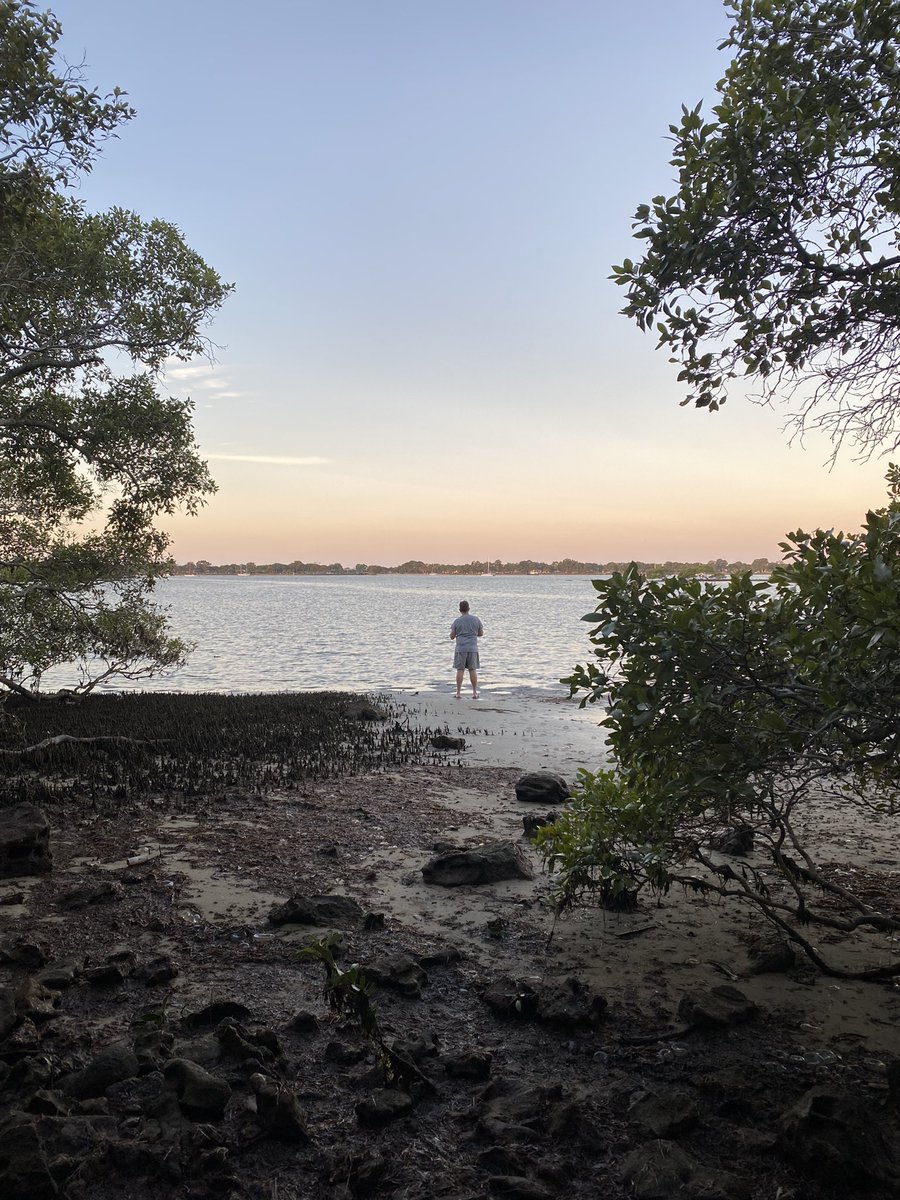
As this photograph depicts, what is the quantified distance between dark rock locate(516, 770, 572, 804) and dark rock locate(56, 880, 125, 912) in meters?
5.05

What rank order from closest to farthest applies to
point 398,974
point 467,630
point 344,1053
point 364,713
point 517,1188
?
point 517,1188 < point 344,1053 < point 398,974 < point 364,713 < point 467,630

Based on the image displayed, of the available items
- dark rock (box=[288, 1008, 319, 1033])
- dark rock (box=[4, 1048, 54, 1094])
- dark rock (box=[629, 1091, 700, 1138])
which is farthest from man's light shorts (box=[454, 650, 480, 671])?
dark rock (box=[4, 1048, 54, 1094])

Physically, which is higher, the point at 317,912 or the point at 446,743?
the point at 317,912

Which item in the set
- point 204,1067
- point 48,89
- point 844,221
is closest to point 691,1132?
point 204,1067

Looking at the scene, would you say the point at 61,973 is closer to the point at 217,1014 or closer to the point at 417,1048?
the point at 217,1014

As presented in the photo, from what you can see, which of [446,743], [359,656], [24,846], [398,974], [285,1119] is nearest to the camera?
[285,1119]

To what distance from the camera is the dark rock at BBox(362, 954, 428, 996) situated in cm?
484

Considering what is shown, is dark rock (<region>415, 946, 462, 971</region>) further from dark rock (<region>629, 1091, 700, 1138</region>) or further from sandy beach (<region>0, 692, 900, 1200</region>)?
dark rock (<region>629, 1091, 700, 1138</region>)

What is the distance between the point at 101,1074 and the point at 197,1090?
53 centimetres

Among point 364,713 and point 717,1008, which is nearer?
point 717,1008

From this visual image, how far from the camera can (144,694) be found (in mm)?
20656

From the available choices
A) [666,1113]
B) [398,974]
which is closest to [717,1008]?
[666,1113]

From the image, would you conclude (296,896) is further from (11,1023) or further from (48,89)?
(48,89)

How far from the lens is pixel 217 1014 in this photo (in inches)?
173
